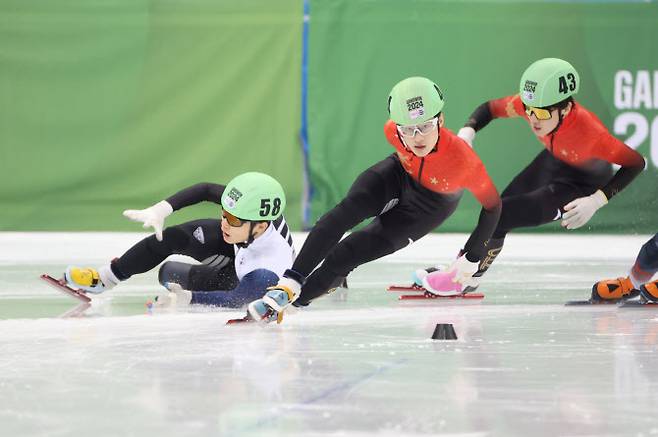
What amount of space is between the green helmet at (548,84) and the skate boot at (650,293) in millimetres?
1046

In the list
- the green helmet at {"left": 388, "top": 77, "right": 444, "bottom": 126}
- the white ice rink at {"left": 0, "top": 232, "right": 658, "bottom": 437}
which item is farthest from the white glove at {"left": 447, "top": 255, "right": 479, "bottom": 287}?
the green helmet at {"left": 388, "top": 77, "right": 444, "bottom": 126}

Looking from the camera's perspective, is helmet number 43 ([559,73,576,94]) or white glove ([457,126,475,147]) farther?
white glove ([457,126,475,147])

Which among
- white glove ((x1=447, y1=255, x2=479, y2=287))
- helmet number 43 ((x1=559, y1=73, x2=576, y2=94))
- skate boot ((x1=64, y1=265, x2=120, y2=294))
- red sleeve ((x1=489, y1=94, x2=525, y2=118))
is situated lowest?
skate boot ((x1=64, y1=265, x2=120, y2=294))

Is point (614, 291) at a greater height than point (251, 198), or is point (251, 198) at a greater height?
point (251, 198)

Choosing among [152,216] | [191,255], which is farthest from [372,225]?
[152,216]

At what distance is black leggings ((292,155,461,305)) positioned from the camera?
5.02 meters

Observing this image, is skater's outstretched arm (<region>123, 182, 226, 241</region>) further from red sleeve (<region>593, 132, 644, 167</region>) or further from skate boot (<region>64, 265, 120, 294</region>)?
red sleeve (<region>593, 132, 644, 167</region>)

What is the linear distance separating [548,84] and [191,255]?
6.45 ft

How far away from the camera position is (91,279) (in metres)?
5.66

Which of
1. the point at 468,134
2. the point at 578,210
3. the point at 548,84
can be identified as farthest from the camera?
the point at 468,134

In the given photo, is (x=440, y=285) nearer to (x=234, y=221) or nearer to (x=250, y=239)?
(x=250, y=239)

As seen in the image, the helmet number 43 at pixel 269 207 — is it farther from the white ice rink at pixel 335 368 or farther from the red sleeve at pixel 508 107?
the red sleeve at pixel 508 107

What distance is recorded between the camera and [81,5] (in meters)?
10.2

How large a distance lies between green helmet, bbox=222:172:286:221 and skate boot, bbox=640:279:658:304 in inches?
72.2
